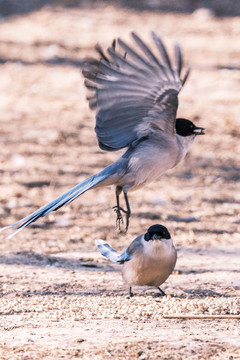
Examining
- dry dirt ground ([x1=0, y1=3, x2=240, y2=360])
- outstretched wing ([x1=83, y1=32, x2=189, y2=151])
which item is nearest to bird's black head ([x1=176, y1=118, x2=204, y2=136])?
outstretched wing ([x1=83, y1=32, x2=189, y2=151])

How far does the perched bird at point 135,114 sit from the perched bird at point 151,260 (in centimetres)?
57

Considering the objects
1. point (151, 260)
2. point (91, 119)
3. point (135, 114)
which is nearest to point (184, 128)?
point (135, 114)

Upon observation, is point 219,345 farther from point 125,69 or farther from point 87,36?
point 87,36

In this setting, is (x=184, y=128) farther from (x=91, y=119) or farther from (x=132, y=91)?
(x=91, y=119)

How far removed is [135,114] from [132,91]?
0.67 feet

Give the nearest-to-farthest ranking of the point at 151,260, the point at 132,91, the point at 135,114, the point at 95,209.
→ the point at 151,260 → the point at 132,91 → the point at 135,114 → the point at 95,209

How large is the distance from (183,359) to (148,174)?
6.91 ft

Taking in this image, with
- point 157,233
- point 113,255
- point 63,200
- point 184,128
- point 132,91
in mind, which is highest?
point 132,91

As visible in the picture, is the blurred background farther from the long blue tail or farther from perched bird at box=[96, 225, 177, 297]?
perched bird at box=[96, 225, 177, 297]

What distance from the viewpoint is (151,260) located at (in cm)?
523

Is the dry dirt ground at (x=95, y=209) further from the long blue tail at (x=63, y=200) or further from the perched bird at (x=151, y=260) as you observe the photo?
the long blue tail at (x=63, y=200)

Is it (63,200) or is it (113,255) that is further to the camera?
(113,255)

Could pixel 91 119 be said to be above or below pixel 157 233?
above

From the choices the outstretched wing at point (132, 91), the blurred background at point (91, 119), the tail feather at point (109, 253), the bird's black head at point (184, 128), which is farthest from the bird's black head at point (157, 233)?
the blurred background at point (91, 119)
